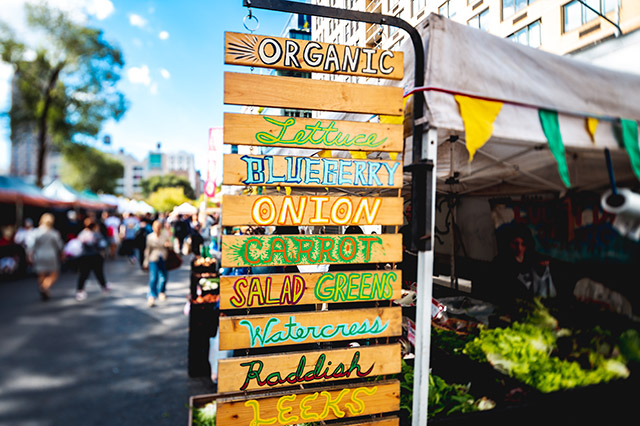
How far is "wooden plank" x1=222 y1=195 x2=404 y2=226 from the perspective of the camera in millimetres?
1935

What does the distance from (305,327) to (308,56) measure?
1.72 meters

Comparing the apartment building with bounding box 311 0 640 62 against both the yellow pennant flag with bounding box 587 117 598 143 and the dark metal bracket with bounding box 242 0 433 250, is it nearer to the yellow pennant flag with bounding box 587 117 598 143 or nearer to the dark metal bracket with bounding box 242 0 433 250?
the dark metal bracket with bounding box 242 0 433 250

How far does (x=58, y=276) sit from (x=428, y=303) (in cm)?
195

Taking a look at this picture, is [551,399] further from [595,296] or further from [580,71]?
[580,71]

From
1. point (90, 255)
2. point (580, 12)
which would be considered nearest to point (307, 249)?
point (90, 255)

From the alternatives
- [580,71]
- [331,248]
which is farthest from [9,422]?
[580,71]

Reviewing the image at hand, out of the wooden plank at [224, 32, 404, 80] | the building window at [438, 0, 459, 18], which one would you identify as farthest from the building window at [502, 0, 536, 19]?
the wooden plank at [224, 32, 404, 80]

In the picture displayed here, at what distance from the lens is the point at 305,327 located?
204 centimetres

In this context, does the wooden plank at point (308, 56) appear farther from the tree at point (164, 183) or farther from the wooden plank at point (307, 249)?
the tree at point (164, 183)

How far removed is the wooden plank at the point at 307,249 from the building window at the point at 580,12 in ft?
16.4

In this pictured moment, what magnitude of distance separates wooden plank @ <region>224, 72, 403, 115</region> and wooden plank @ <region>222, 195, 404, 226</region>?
575mm

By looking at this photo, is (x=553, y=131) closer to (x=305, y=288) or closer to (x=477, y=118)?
(x=477, y=118)

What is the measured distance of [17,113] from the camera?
4.16 ft

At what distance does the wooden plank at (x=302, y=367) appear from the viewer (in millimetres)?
1935
